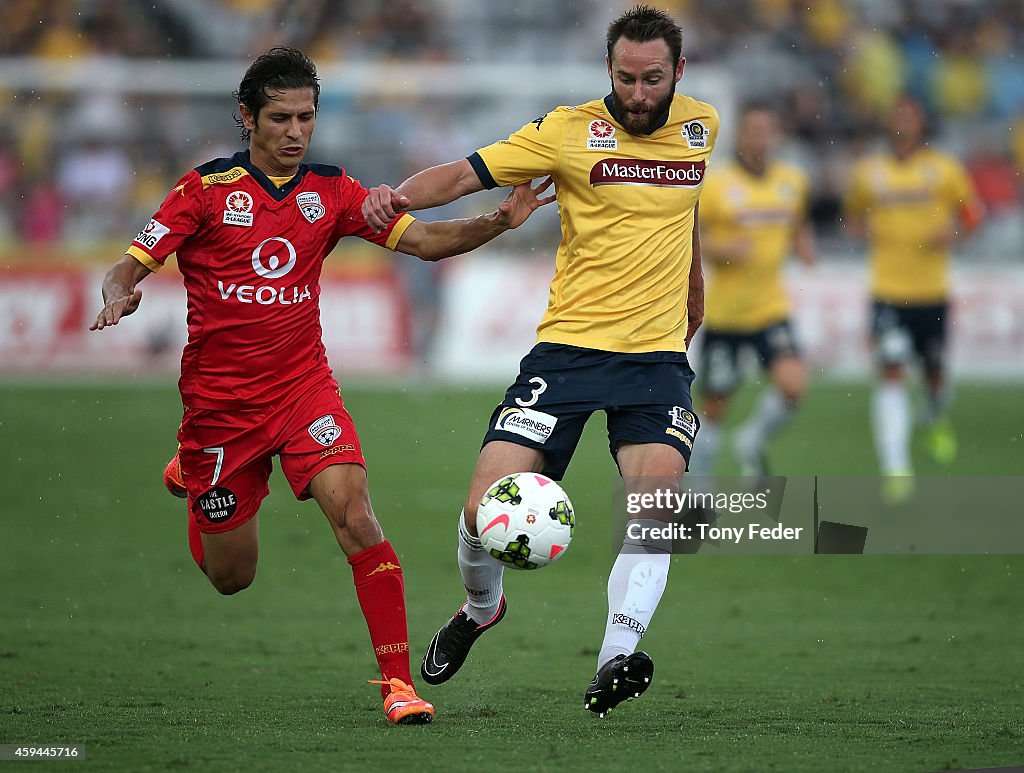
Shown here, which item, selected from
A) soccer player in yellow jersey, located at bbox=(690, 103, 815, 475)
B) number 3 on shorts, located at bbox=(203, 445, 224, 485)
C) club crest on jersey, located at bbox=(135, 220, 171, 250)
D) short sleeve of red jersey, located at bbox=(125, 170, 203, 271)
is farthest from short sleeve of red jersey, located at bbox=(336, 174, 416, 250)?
soccer player in yellow jersey, located at bbox=(690, 103, 815, 475)

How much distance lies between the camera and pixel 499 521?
18.4ft

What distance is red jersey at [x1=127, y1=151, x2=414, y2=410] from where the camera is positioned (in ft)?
19.8

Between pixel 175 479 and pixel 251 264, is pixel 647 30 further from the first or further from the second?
pixel 175 479

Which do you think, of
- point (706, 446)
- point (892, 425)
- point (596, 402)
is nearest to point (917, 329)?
point (892, 425)

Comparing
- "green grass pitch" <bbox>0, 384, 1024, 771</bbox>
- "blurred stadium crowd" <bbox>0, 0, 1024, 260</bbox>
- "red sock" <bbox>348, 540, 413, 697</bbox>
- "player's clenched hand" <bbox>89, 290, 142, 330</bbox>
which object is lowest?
"green grass pitch" <bbox>0, 384, 1024, 771</bbox>

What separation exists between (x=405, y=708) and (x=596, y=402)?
137 cm

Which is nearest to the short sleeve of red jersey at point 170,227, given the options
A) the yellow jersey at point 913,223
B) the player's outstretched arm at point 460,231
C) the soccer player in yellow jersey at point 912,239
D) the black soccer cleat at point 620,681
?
the player's outstretched arm at point 460,231

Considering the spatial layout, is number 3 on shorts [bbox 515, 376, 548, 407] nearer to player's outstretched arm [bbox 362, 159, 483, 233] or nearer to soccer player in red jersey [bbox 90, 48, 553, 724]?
soccer player in red jersey [bbox 90, 48, 553, 724]

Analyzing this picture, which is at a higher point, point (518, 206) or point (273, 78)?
point (273, 78)

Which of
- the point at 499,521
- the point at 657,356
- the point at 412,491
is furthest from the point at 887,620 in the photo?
the point at 412,491

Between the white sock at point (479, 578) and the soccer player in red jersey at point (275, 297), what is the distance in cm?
42

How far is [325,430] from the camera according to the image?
19.8 ft

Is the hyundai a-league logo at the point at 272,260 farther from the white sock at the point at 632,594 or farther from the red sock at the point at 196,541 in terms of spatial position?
the white sock at the point at 632,594

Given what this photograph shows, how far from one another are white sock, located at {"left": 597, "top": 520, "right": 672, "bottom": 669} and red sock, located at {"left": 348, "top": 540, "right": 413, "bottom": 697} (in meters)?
0.74
